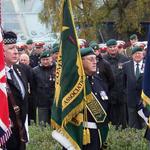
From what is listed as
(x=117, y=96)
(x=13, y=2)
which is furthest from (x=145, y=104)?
(x=13, y=2)

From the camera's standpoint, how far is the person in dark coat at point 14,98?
5.64 metres

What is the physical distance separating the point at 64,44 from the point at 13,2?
20.4 m

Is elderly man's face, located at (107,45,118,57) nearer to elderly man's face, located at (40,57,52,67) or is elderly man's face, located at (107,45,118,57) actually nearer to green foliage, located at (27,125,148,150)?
elderly man's face, located at (40,57,52,67)

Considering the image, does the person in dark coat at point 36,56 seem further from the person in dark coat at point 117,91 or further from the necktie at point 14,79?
the necktie at point 14,79

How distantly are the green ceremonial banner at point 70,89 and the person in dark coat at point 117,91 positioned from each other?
14.7ft

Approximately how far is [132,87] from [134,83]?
0.29 ft

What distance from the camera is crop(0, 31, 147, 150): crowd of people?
576 cm

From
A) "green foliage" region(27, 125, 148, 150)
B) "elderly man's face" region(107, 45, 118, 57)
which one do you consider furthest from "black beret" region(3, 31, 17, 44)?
"elderly man's face" region(107, 45, 118, 57)

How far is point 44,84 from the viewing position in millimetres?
11086

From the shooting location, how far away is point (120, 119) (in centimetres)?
1107

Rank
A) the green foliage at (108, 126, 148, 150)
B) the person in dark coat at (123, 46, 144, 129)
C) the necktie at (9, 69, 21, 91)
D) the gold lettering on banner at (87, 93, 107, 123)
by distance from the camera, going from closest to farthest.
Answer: the necktie at (9, 69, 21, 91) → the gold lettering on banner at (87, 93, 107, 123) → the green foliage at (108, 126, 148, 150) → the person in dark coat at (123, 46, 144, 129)

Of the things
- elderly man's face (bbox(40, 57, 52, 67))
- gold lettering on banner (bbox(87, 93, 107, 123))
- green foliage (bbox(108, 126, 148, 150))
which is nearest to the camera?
gold lettering on banner (bbox(87, 93, 107, 123))

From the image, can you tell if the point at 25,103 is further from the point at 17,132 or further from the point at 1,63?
the point at 1,63

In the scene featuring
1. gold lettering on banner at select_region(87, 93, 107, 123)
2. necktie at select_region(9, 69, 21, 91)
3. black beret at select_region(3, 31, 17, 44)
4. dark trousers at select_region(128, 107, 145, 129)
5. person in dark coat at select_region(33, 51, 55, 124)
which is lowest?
dark trousers at select_region(128, 107, 145, 129)
